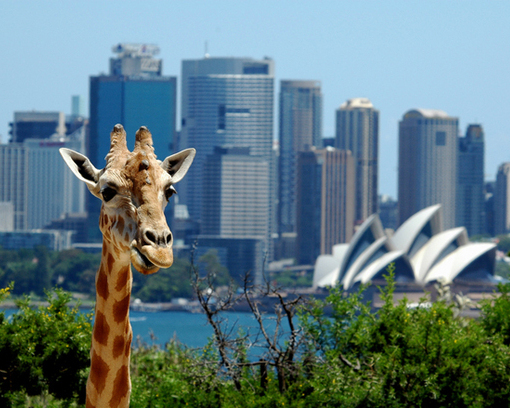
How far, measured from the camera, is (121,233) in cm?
529

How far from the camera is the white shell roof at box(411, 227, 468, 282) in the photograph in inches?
3292

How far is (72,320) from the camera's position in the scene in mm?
10523

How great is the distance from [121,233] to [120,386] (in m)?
1.10

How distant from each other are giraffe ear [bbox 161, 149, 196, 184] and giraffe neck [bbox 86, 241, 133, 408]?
0.53 m

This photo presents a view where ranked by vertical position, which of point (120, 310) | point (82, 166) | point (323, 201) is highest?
point (82, 166)

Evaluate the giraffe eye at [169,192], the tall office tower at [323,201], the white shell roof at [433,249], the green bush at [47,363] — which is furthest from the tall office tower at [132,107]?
the giraffe eye at [169,192]

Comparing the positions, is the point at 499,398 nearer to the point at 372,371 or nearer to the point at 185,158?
the point at 372,371

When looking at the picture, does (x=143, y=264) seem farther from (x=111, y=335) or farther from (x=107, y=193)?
(x=111, y=335)

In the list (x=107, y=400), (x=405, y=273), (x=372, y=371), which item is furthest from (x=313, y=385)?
(x=405, y=273)

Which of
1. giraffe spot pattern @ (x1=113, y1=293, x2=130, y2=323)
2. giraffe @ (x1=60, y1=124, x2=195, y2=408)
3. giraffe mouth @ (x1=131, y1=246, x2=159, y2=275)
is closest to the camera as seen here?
giraffe mouth @ (x1=131, y1=246, x2=159, y2=275)

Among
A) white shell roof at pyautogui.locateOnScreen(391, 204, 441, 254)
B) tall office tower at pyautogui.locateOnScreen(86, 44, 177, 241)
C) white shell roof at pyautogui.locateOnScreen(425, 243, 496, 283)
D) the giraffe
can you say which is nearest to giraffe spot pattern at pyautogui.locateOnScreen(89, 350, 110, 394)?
the giraffe

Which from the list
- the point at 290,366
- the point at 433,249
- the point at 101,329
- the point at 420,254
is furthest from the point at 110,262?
the point at 420,254

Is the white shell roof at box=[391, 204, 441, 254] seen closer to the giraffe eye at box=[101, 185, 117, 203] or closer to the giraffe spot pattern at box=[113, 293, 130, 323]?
the giraffe spot pattern at box=[113, 293, 130, 323]

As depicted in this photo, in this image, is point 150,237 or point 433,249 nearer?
point 150,237
